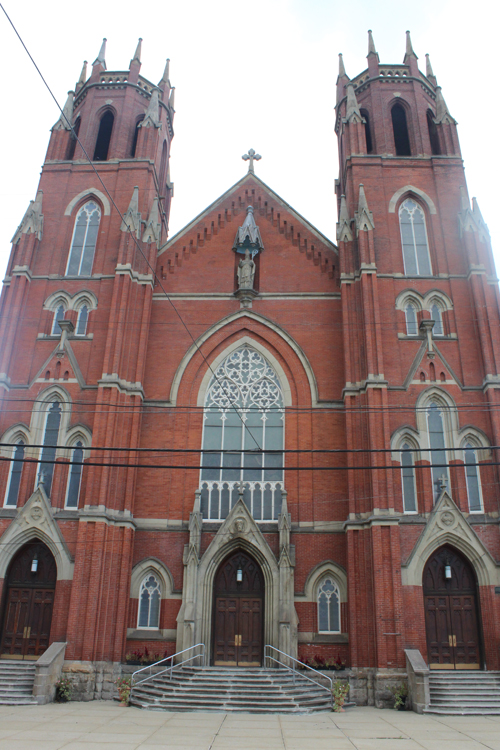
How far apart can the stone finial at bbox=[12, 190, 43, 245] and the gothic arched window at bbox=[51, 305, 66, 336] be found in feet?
10.2

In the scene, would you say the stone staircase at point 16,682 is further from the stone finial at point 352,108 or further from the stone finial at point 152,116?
the stone finial at point 352,108

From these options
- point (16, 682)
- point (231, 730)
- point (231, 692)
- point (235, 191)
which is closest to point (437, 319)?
point (235, 191)

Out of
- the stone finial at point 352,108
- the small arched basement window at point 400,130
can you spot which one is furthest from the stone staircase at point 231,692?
the small arched basement window at point 400,130

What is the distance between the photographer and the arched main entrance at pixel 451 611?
664 inches

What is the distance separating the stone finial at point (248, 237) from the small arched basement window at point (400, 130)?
7.62 meters

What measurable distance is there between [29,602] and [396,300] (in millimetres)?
15481

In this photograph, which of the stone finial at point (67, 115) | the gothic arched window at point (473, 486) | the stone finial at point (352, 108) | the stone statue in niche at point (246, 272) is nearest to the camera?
the gothic arched window at point (473, 486)

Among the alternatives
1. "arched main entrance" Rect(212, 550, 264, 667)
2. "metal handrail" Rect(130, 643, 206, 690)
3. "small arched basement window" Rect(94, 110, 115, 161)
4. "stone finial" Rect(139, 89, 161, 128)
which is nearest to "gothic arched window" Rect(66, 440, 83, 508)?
"arched main entrance" Rect(212, 550, 264, 667)

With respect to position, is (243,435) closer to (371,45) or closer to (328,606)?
(328,606)

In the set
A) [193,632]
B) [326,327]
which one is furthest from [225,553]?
[326,327]

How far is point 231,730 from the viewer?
11812 millimetres

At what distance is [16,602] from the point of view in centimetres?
1819

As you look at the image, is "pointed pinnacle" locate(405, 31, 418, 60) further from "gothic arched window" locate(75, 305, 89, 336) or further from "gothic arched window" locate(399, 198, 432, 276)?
"gothic arched window" locate(75, 305, 89, 336)

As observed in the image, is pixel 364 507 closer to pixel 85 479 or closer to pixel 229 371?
pixel 229 371
